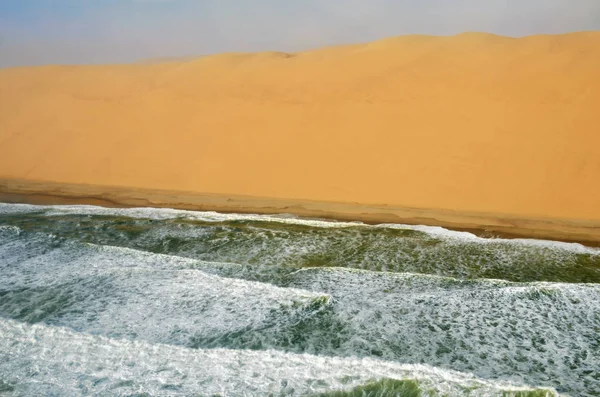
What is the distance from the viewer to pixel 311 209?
9.83 metres

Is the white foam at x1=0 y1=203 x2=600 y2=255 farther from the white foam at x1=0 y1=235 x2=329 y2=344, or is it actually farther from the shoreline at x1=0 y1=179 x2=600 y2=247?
the white foam at x1=0 y1=235 x2=329 y2=344

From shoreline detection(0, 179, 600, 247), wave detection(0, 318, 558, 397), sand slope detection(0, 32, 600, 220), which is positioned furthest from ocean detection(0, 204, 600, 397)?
sand slope detection(0, 32, 600, 220)

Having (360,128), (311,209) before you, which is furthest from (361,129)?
(311,209)

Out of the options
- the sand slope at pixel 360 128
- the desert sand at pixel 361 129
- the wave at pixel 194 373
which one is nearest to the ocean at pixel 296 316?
the wave at pixel 194 373

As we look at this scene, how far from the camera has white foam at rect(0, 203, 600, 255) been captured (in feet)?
25.1

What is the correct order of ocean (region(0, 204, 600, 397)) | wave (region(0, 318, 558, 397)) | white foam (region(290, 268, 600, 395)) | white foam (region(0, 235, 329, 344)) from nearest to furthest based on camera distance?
wave (region(0, 318, 558, 397))
ocean (region(0, 204, 600, 397))
white foam (region(290, 268, 600, 395))
white foam (region(0, 235, 329, 344))

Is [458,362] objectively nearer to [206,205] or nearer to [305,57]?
[206,205]

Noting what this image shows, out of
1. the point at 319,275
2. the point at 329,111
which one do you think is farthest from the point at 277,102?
the point at 319,275

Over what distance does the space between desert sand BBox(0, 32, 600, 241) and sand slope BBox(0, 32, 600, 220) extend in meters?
0.05

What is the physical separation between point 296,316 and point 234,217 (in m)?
4.87

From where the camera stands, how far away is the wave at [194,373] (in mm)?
3420

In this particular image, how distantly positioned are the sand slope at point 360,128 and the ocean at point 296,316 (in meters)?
3.41

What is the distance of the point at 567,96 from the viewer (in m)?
12.3

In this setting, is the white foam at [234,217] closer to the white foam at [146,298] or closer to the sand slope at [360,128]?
the sand slope at [360,128]
